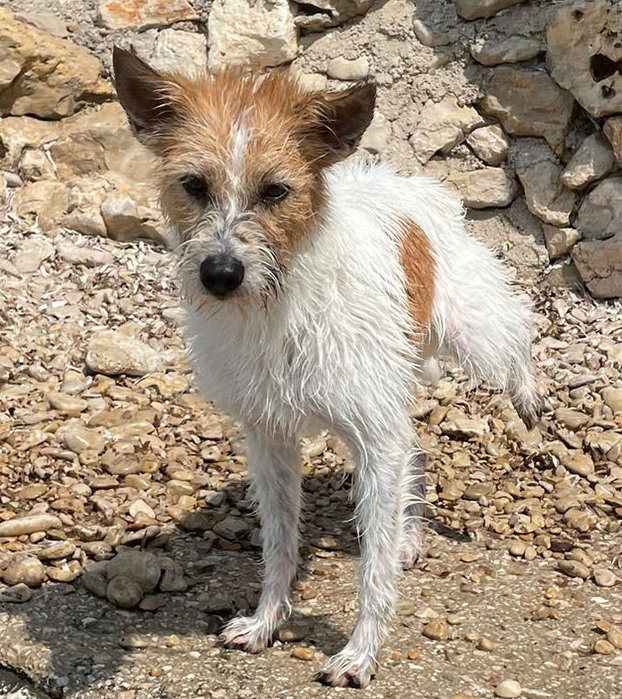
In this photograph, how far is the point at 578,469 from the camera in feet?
21.7

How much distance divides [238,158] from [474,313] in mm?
1991

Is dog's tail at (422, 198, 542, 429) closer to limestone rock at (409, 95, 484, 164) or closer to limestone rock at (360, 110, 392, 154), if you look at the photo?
limestone rock at (409, 95, 484, 164)

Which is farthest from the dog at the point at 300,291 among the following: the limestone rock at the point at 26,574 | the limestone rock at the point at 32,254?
the limestone rock at the point at 32,254

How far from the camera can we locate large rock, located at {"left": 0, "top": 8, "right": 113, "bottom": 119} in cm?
895

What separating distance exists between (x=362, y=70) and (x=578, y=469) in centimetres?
368

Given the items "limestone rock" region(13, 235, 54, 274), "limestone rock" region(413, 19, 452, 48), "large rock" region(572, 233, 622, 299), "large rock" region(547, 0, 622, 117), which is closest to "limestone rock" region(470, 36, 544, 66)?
"large rock" region(547, 0, 622, 117)

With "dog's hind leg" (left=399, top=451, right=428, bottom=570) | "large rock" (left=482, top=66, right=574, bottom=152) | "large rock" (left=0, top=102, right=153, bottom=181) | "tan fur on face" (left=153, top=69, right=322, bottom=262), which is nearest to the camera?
"tan fur on face" (left=153, top=69, right=322, bottom=262)

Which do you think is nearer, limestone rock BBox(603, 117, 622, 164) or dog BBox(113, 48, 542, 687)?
dog BBox(113, 48, 542, 687)

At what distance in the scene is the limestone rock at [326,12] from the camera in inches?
338

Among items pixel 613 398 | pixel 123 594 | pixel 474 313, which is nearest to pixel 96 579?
pixel 123 594

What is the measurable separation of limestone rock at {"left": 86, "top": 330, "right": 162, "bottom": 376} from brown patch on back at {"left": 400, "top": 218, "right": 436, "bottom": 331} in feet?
8.68

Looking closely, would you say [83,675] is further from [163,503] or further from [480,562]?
[480,562]

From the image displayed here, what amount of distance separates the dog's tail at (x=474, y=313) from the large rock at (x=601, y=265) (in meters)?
2.14

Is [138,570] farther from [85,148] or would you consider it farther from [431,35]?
[431,35]
